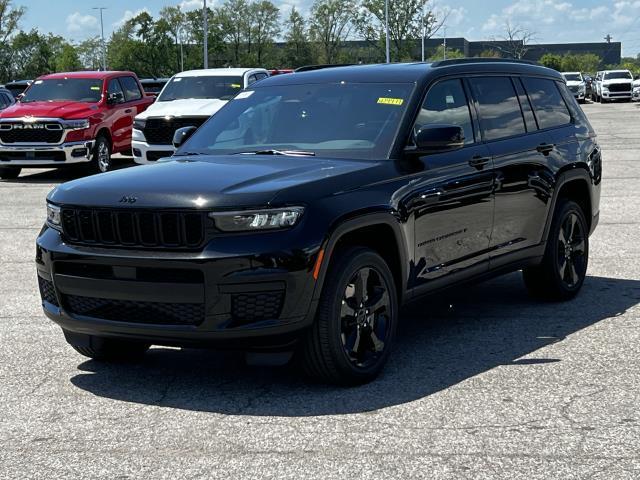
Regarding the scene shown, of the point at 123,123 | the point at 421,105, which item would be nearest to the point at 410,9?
the point at 123,123

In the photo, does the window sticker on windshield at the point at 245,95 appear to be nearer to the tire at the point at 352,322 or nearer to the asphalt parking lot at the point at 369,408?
the asphalt parking lot at the point at 369,408

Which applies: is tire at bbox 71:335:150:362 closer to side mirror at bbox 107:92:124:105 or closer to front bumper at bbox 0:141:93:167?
front bumper at bbox 0:141:93:167

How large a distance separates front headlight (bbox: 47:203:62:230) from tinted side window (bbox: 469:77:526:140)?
2885 millimetres

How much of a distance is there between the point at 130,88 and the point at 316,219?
17.7 meters

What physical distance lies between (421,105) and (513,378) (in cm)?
179

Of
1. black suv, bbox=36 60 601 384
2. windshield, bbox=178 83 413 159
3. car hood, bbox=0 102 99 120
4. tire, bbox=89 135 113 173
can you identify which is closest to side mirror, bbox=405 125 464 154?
black suv, bbox=36 60 601 384

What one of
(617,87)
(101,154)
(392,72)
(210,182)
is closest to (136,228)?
(210,182)

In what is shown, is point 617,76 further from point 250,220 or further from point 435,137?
point 250,220

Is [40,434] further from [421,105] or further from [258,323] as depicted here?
[421,105]

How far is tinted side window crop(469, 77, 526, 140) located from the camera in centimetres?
737

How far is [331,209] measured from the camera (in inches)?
221

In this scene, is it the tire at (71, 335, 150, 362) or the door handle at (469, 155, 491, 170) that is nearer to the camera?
the tire at (71, 335, 150, 362)

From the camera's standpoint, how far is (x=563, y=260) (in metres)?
8.20

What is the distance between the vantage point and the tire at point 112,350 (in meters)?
6.28
